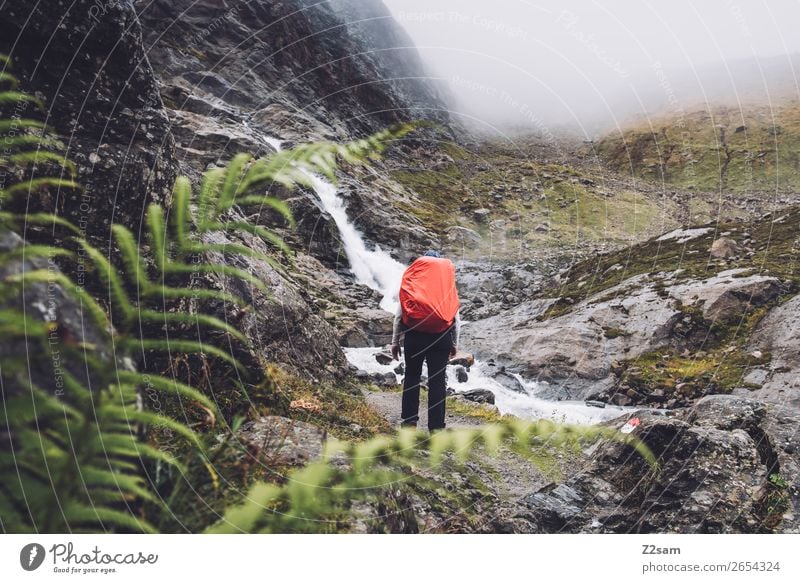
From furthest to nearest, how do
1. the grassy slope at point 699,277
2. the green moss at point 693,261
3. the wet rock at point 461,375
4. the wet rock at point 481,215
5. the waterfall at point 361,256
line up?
the waterfall at point 361,256, the wet rock at point 481,215, the green moss at point 693,261, the wet rock at point 461,375, the grassy slope at point 699,277

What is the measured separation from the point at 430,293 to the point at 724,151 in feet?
194

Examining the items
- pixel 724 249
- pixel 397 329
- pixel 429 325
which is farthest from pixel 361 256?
pixel 429 325

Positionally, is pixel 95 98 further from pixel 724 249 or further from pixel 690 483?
pixel 724 249

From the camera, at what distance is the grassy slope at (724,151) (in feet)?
156

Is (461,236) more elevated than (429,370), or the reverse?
(461,236)

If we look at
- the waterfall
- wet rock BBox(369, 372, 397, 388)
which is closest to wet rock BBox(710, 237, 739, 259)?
the waterfall

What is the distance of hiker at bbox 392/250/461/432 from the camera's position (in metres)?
3.95

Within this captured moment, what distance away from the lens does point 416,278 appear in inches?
156

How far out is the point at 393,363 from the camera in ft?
37.9

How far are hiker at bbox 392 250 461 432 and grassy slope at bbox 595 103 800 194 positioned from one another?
156 feet

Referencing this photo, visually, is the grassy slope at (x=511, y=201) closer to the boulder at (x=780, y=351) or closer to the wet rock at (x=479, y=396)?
the wet rock at (x=479, y=396)

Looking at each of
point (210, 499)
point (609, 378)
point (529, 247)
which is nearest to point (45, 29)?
point (210, 499)

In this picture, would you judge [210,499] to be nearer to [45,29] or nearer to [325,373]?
[45,29]

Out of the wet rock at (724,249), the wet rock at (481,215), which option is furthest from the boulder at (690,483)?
the wet rock at (481,215)
